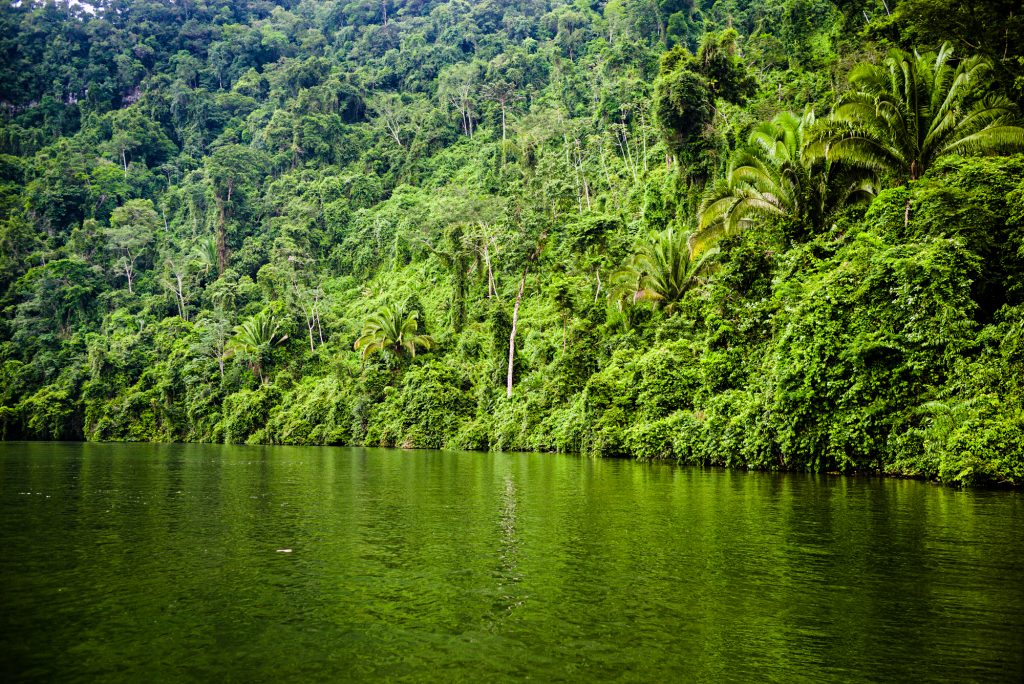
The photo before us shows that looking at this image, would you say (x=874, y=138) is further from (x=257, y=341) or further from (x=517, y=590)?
(x=257, y=341)

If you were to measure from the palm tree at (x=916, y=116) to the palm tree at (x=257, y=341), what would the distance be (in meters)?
40.8

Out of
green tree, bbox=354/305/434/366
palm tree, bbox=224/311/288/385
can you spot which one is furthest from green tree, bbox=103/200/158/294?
green tree, bbox=354/305/434/366

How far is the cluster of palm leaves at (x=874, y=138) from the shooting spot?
60.6 ft

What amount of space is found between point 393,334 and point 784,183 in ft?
82.6

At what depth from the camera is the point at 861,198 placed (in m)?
22.9

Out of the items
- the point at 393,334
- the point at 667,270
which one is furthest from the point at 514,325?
the point at 667,270

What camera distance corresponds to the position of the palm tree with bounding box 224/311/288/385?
50.2m

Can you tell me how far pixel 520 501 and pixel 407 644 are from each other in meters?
7.30

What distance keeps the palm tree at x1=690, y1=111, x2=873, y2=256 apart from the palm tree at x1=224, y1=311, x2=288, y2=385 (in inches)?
1409

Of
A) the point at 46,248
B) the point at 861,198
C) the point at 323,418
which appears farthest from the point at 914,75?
the point at 46,248

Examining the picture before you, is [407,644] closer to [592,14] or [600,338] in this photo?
[600,338]

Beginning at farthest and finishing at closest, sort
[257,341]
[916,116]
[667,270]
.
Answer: [257,341]
[667,270]
[916,116]

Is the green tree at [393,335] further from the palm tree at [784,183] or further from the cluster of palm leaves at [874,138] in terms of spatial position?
the cluster of palm leaves at [874,138]

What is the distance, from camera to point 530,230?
137ft
